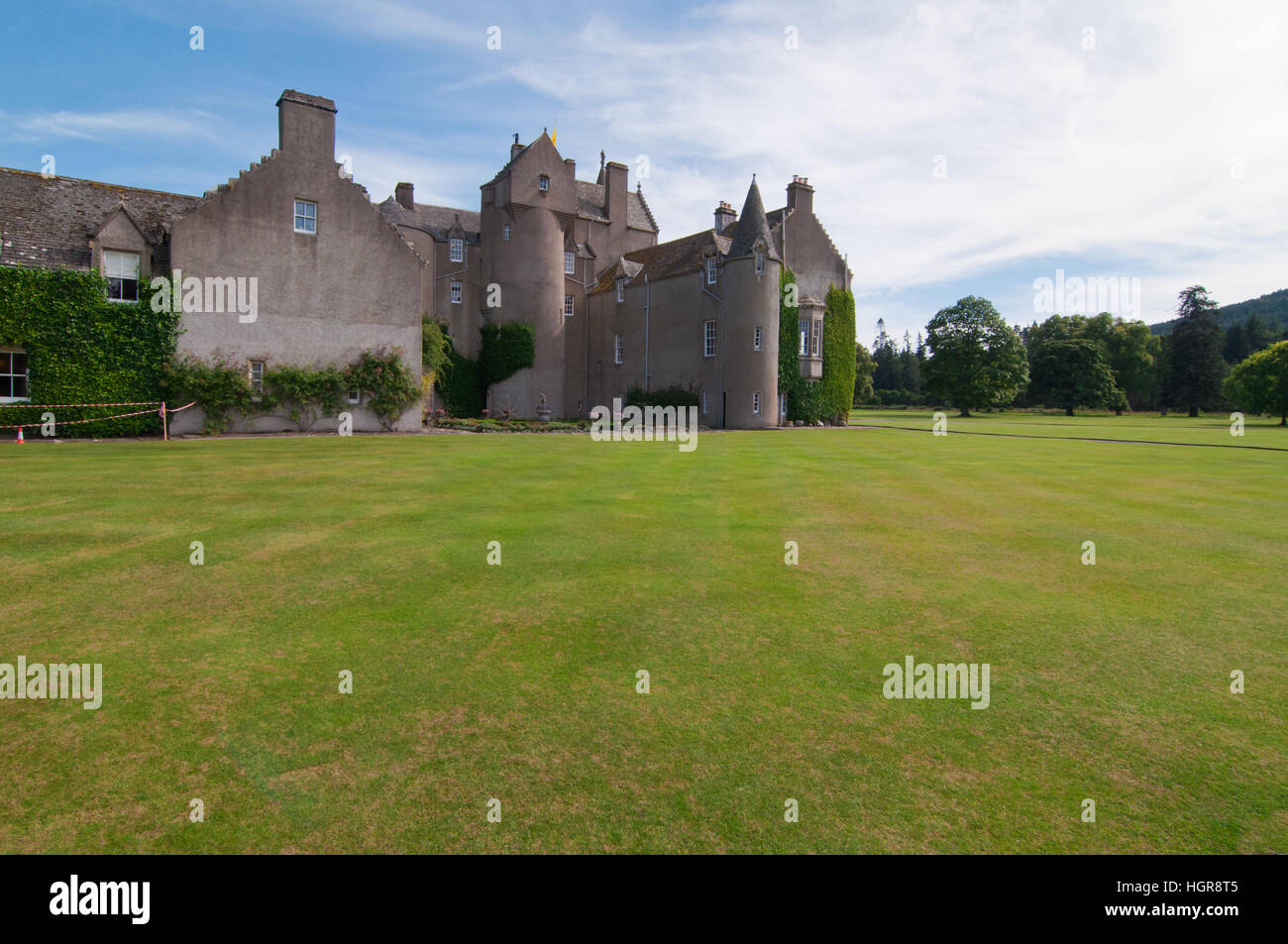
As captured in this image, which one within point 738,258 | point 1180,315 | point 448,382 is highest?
point 1180,315

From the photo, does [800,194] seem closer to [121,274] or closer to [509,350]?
[509,350]

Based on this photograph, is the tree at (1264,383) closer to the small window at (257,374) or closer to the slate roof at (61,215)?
the small window at (257,374)

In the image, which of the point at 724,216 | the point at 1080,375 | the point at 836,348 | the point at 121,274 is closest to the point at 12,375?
the point at 121,274

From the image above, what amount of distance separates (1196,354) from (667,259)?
283ft

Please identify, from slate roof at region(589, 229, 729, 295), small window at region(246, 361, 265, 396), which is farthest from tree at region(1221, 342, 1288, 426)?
small window at region(246, 361, 265, 396)

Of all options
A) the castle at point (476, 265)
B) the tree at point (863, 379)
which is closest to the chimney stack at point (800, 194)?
the castle at point (476, 265)

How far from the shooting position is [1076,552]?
397 inches

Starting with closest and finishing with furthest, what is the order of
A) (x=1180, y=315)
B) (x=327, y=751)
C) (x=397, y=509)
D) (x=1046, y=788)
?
(x=1046, y=788)
(x=327, y=751)
(x=397, y=509)
(x=1180, y=315)

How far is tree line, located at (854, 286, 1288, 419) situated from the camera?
252 ft

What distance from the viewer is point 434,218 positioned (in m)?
53.8
